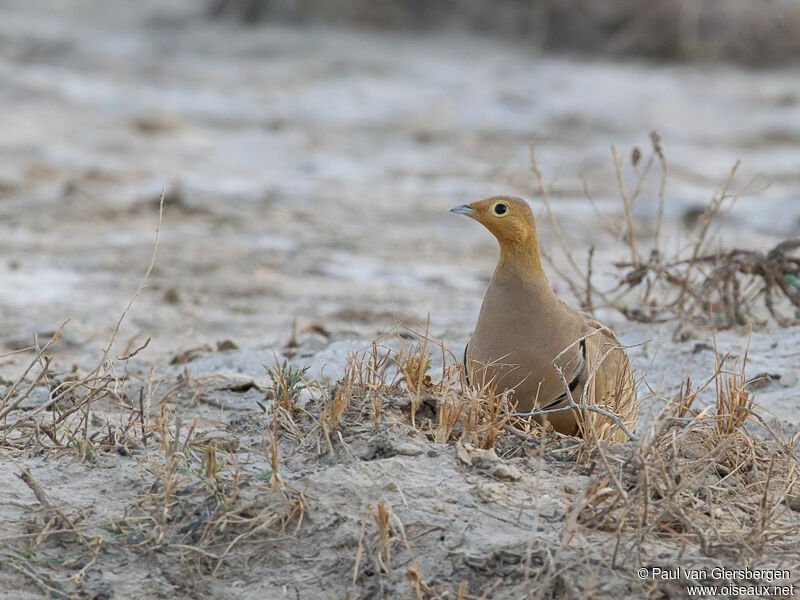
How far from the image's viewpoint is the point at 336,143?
9.30 metres

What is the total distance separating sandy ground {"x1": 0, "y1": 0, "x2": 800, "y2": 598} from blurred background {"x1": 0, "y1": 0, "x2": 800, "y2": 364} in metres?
0.03

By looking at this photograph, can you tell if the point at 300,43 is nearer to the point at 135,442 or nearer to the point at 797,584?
the point at 135,442

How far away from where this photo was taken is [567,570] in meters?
2.37

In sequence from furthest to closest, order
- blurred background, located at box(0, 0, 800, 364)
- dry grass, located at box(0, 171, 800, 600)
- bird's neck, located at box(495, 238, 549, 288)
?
1. blurred background, located at box(0, 0, 800, 364)
2. bird's neck, located at box(495, 238, 549, 288)
3. dry grass, located at box(0, 171, 800, 600)

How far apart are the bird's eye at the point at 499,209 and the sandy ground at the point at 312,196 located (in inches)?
26.6

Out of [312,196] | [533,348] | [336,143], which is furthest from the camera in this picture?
[336,143]

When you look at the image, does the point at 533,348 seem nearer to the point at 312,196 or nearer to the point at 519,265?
the point at 519,265

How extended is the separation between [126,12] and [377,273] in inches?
302

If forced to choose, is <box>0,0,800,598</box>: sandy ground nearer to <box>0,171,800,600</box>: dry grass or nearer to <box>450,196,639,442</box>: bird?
<box>0,171,800,600</box>: dry grass

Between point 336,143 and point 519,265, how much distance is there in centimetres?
626

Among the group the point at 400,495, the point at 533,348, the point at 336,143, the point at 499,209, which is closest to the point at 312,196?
the point at 336,143

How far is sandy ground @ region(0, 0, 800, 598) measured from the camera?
8.89ft

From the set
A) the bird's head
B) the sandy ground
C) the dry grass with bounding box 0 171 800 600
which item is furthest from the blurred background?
the dry grass with bounding box 0 171 800 600

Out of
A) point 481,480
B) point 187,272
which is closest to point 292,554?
point 481,480
